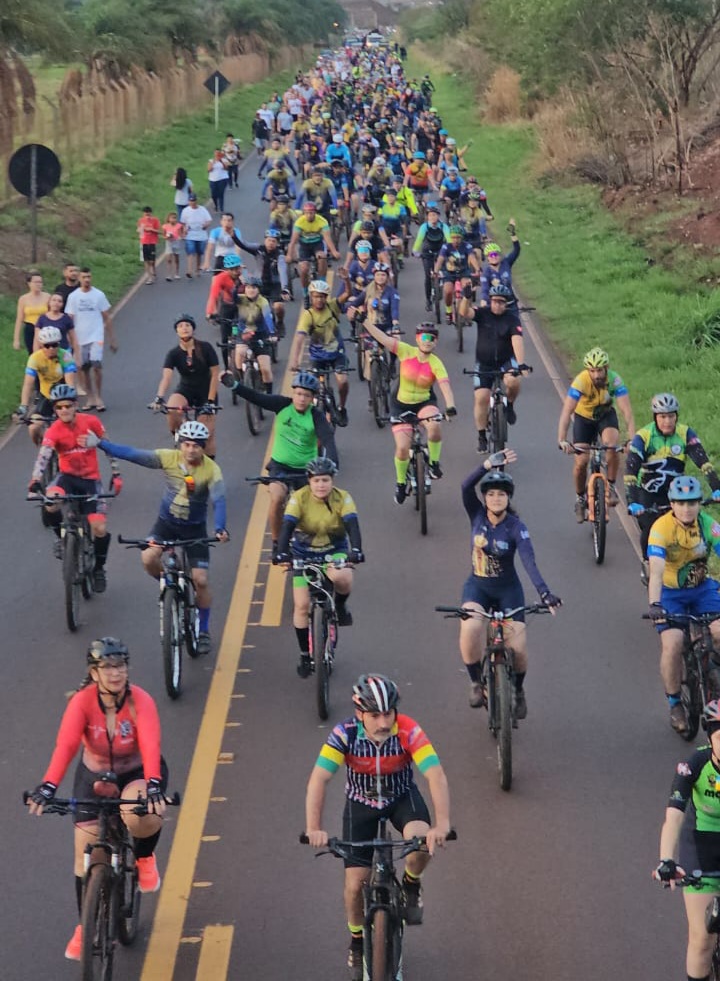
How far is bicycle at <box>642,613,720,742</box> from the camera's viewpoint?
10965 millimetres

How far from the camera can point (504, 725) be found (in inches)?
404

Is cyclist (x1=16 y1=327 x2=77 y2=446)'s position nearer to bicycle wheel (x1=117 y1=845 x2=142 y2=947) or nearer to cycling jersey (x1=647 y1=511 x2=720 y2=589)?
cycling jersey (x1=647 y1=511 x2=720 y2=589)

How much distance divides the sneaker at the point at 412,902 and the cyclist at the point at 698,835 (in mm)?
1205

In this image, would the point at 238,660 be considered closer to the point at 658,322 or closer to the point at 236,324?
the point at 236,324

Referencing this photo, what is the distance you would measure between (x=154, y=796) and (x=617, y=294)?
858 inches

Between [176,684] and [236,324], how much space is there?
924 centimetres

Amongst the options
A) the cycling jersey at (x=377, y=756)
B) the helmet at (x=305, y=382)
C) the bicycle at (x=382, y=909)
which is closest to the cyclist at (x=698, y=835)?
the bicycle at (x=382, y=909)

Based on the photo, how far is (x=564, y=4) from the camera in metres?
46.1

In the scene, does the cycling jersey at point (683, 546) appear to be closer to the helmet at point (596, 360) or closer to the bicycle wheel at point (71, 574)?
the helmet at point (596, 360)

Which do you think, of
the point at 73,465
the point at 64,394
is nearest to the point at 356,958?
the point at 64,394

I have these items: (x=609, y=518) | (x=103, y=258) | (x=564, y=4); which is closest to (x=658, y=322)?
(x=609, y=518)

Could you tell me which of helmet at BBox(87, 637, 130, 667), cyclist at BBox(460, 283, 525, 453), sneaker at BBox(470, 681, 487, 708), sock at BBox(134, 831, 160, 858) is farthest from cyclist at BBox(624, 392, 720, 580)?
helmet at BBox(87, 637, 130, 667)

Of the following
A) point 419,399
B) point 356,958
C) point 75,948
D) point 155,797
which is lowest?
point 356,958

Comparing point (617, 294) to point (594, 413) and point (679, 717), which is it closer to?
point (594, 413)
